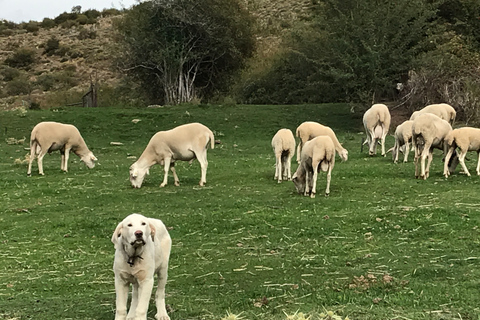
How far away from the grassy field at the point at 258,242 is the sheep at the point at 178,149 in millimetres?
472

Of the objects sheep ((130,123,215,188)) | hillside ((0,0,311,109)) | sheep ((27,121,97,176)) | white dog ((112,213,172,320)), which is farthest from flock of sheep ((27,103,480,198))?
hillside ((0,0,311,109))

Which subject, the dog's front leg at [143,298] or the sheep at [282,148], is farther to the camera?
the sheep at [282,148]

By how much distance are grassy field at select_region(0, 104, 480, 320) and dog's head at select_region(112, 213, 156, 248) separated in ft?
3.23

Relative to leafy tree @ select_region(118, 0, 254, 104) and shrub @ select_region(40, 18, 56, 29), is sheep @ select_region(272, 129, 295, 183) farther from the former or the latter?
shrub @ select_region(40, 18, 56, 29)

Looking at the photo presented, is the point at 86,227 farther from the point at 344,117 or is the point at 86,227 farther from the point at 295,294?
the point at 344,117

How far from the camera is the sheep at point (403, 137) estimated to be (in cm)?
1555

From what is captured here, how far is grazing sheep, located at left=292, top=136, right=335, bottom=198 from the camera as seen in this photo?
1150 cm

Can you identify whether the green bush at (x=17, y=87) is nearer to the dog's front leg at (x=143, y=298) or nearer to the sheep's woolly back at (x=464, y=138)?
the sheep's woolly back at (x=464, y=138)

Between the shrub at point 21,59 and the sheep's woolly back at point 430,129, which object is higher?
the shrub at point 21,59

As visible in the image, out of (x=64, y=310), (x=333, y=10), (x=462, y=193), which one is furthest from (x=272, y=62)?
(x=64, y=310)

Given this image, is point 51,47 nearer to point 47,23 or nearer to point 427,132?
point 47,23

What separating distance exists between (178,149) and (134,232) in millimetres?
9453

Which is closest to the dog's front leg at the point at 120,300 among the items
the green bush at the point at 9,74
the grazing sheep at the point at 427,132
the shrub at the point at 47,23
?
the grazing sheep at the point at 427,132

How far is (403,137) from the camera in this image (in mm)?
15828
